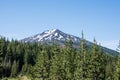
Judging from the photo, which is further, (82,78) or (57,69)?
(57,69)

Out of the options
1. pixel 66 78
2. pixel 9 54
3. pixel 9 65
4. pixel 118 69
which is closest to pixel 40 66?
pixel 66 78

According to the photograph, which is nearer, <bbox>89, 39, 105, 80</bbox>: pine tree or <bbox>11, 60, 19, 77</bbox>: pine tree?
<bbox>89, 39, 105, 80</bbox>: pine tree

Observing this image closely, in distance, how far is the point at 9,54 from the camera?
554 ft

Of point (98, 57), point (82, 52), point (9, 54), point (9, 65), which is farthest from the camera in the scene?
point (9, 54)

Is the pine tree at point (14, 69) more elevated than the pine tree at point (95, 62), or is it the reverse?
the pine tree at point (14, 69)

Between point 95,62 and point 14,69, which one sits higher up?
point 14,69

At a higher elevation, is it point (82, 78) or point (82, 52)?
point (82, 52)

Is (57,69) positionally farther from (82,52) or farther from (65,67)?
(82,52)

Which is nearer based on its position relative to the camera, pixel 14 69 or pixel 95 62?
pixel 95 62

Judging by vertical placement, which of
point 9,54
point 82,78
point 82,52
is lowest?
point 82,78

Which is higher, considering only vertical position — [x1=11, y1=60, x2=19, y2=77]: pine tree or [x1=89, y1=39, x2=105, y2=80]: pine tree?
[x1=11, y1=60, x2=19, y2=77]: pine tree

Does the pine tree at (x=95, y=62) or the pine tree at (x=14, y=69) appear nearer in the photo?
the pine tree at (x=95, y=62)

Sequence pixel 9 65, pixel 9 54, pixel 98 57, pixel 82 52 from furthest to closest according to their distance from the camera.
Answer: pixel 9 54 < pixel 9 65 < pixel 98 57 < pixel 82 52

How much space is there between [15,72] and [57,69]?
93.2 metres
